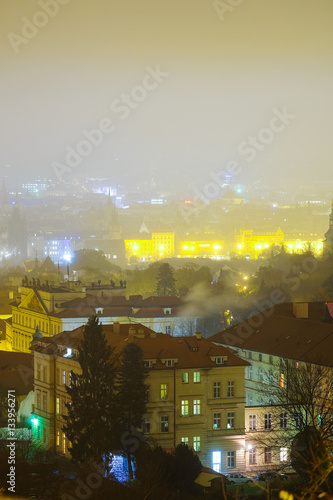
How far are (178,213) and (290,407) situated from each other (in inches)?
4033

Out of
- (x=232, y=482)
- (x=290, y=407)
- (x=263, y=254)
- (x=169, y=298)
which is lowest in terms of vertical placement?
(x=232, y=482)

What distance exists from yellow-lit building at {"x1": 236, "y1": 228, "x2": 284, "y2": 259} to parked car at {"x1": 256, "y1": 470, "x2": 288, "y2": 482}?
74.3 m

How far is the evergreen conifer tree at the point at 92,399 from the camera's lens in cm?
1836

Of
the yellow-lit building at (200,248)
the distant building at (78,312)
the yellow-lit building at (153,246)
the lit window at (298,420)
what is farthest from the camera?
the yellow-lit building at (153,246)

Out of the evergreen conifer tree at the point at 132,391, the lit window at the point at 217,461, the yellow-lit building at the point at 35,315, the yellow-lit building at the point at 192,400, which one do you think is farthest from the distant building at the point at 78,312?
the evergreen conifer tree at the point at 132,391

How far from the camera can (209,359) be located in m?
20.2

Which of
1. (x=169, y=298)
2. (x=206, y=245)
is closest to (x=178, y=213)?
(x=206, y=245)

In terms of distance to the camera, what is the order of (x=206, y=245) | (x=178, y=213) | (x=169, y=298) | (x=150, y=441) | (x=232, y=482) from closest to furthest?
1. (x=232, y=482)
2. (x=150, y=441)
3. (x=169, y=298)
4. (x=206, y=245)
5. (x=178, y=213)

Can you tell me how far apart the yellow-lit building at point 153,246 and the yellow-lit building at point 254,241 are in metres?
6.43

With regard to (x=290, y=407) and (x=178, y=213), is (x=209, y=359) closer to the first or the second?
(x=290, y=407)

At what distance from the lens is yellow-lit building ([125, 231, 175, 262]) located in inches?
3947

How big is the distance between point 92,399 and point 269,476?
3333mm

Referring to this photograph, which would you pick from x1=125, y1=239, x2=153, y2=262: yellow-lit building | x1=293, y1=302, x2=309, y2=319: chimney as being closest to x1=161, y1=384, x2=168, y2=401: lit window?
x1=293, y1=302, x2=309, y2=319: chimney

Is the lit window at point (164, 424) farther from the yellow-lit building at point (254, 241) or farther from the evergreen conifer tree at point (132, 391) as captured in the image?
the yellow-lit building at point (254, 241)
